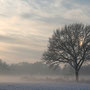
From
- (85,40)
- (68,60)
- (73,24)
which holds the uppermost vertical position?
(73,24)

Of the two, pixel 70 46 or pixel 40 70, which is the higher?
pixel 40 70

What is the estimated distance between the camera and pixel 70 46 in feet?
145

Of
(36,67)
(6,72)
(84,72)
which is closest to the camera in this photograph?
(84,72)

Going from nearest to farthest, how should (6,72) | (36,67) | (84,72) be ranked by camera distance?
(84,72), (6,72), (36,67)

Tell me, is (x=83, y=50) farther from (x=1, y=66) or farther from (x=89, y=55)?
(x=1, y=66)

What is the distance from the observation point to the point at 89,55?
143 ft

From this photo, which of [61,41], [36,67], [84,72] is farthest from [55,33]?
[36,67]

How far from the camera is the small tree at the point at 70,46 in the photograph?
43.6 meters

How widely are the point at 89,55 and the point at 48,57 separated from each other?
8003 millimetres

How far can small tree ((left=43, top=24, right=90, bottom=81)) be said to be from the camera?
43625mm

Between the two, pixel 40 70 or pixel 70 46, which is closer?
pixel 70 46

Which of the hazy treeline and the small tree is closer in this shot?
the small tree

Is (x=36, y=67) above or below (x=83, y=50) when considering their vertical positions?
above

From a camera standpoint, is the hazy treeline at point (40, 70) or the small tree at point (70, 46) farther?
the hazy treeline at point (40, 70)
